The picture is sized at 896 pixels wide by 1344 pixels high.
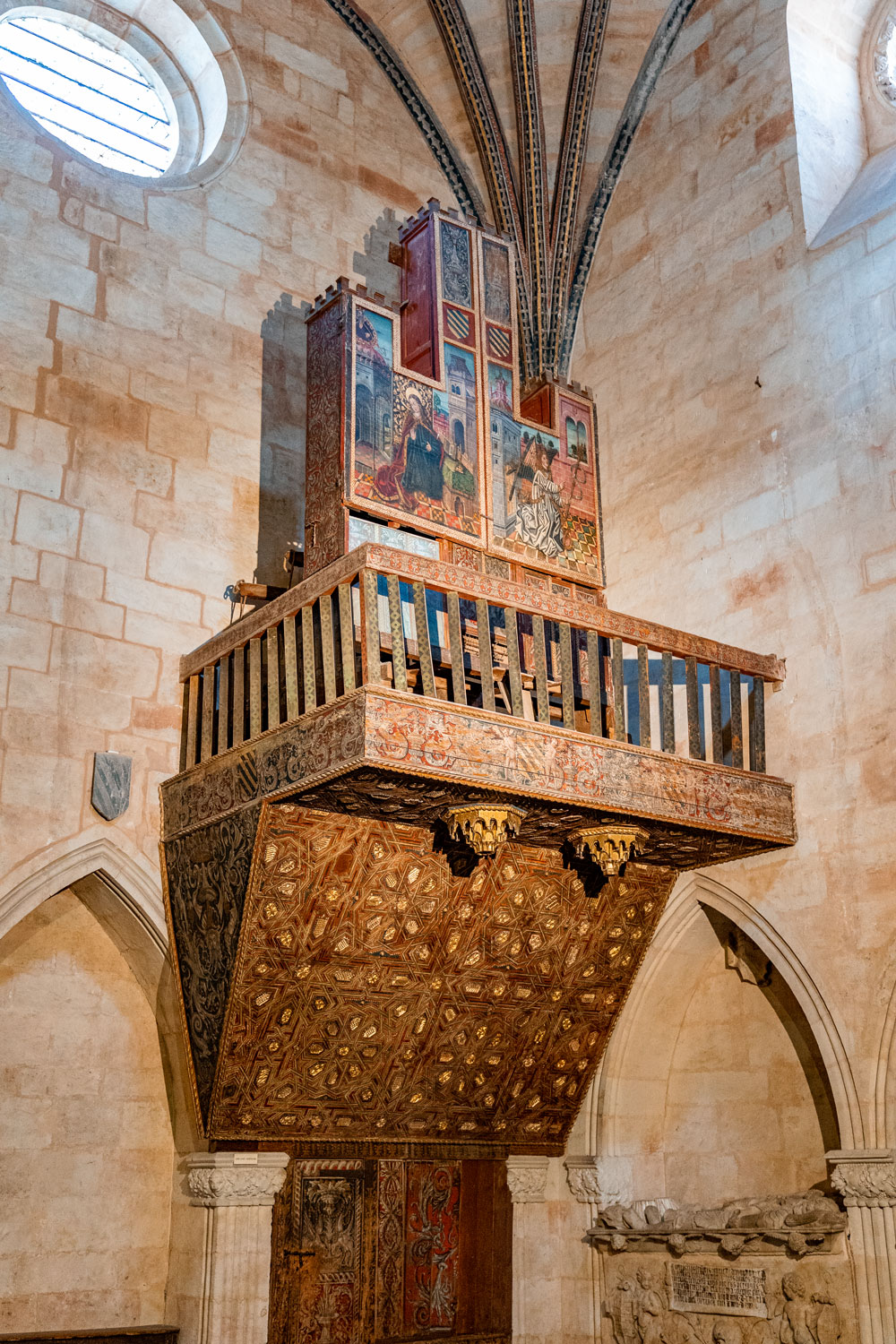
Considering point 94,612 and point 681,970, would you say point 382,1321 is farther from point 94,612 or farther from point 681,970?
point 94,612

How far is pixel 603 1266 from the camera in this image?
8.55m

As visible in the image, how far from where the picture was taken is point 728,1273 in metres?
7.64

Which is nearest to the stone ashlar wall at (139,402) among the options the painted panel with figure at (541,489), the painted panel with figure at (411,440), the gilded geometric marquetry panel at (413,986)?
the gilded geometric marquetry panel at (413,986)

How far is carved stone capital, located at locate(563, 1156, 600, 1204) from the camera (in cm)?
870

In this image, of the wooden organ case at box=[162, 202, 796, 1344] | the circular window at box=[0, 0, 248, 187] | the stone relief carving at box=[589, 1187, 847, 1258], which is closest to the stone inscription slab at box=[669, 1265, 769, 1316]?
the stone relief carving at box=[589, 1187, 847, 1258]

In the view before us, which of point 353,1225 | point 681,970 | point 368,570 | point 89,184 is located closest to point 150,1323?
point 353,1225

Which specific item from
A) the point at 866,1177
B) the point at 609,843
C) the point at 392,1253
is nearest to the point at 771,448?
the point at 609,843

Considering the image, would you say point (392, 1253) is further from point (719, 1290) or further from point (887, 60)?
point (887, 60)

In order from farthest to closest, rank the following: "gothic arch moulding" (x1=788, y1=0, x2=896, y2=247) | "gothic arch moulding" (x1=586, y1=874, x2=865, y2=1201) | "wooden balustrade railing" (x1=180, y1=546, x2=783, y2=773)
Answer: "gothic arch moulding" (x1=788, y1=0, x2=896, y2=247)
"gothic arch moulding" (x1=586, y1=874, x2=865, y2=1201)
"wooden balustrade railing" (x1=180, y1=546, x2=783, y2=773)

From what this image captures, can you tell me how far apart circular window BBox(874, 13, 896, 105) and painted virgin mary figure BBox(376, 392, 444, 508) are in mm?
4725

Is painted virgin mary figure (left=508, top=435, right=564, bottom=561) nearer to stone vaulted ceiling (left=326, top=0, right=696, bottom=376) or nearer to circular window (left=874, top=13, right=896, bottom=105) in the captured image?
stone vaulted ceiling (left=326, top=0, right=696, bottom=376)

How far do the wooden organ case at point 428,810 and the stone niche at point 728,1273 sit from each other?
74 centimetres

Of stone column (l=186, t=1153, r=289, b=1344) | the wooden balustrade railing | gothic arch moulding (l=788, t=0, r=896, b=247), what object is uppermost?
gothic arch moulding (l=788, t=0, r=896, b=247)

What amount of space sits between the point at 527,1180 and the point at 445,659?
3.76 m
